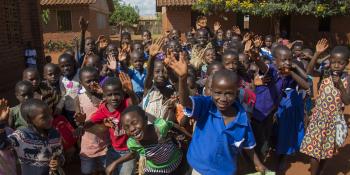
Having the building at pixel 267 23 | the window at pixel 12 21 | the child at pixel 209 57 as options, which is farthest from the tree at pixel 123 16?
the child at pixel 209 57

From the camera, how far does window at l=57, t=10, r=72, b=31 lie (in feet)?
63.3

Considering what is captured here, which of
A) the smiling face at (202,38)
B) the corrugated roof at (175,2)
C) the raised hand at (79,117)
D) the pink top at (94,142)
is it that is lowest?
the pink top at (94,142)

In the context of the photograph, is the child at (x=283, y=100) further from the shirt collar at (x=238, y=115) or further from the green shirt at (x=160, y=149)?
the green shirt at (x=160, y=149)

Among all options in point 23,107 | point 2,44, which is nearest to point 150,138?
point 23,107

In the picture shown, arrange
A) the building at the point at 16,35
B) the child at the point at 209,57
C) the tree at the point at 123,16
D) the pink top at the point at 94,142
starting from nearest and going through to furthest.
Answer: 1. the pink top at the point at 94,142
2. the child at the point at 209,57
3. the building at the point at 16,35
4. the tree at the point at 123,16

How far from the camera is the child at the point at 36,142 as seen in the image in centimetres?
262

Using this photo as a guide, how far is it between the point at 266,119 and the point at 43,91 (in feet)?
7.71

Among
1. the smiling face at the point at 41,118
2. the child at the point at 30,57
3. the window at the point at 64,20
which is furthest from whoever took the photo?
the window at the point at 64,20

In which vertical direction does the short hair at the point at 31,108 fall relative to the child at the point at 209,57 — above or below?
below

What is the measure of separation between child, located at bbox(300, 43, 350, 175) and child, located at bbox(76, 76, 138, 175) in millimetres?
1806

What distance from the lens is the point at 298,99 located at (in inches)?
156

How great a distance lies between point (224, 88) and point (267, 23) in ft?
49.3

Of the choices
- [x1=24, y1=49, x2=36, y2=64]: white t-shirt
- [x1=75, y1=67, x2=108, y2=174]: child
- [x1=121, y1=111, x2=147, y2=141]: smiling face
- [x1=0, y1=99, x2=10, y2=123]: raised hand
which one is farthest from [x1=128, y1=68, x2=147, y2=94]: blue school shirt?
[x1=24, y1=49, x2=36, y2=64]: white t-shirt

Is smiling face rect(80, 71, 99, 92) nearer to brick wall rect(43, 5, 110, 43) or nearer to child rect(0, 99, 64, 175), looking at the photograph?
child rect(0, 99, 64, 175)
